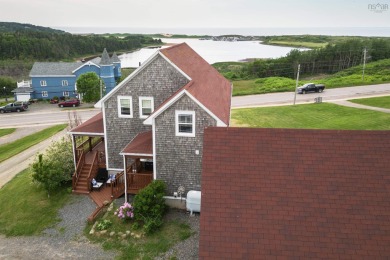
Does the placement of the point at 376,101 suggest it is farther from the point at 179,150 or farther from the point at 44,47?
the point at 44,47

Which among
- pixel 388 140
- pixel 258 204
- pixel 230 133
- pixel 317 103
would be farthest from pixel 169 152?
pixel 317 103

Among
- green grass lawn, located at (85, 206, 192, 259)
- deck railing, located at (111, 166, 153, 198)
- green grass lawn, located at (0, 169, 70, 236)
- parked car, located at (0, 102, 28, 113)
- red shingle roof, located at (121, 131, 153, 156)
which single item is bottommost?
parked car, located at (0, 102, 28, 113)

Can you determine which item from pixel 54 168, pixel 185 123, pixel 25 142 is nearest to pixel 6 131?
pixel 25 142

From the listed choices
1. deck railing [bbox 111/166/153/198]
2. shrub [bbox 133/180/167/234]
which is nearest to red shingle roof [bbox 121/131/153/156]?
deck railing [bbox 111/166/153/198]

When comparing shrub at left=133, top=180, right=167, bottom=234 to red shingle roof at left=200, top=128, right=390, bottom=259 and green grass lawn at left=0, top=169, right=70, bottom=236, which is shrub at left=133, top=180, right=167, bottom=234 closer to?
green grass lawn at left=0, top=169, right=70, bottom=236

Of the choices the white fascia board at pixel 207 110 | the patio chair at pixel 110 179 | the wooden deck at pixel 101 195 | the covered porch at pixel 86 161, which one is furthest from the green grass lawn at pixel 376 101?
the wooden deck at pixel 101 195

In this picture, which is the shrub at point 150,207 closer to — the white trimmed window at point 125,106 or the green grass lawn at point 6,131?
the white trimmed window at point 125,106
